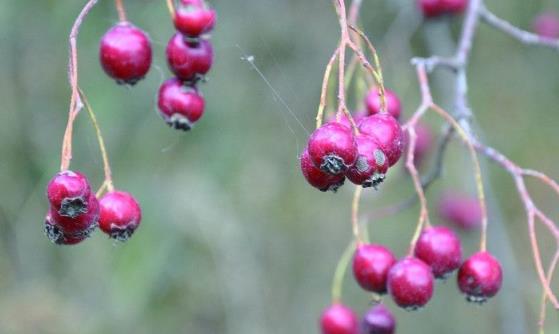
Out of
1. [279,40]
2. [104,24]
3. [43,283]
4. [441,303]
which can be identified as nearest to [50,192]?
[104,24]

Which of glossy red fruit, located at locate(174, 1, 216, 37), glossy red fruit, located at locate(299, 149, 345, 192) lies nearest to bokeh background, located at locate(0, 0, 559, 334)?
glossy red fruit, located at locate(174, 1, 216, 37)

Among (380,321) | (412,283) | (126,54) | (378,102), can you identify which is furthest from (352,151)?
(380,321)

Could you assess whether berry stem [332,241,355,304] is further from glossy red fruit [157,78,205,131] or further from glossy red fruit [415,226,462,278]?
glossy red fruit [157,78,205,131]

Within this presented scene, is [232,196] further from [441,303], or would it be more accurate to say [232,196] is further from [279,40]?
[441,303]

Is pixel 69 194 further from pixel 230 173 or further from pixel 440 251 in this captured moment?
pixel 230 173

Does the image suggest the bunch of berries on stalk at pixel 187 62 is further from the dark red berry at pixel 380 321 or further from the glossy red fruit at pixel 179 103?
the dark red berry at pixel 380 321

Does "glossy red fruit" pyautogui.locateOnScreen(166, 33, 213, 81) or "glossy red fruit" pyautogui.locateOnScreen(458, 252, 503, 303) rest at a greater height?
"glossy red fruit" pyautogui.locateOnScreen(166, 33, 213, 81)

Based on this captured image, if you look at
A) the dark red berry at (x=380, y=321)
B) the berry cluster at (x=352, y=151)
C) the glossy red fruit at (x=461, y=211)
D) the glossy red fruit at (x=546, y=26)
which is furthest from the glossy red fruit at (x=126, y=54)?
the glossy red fruit at (x=546, y=26)
